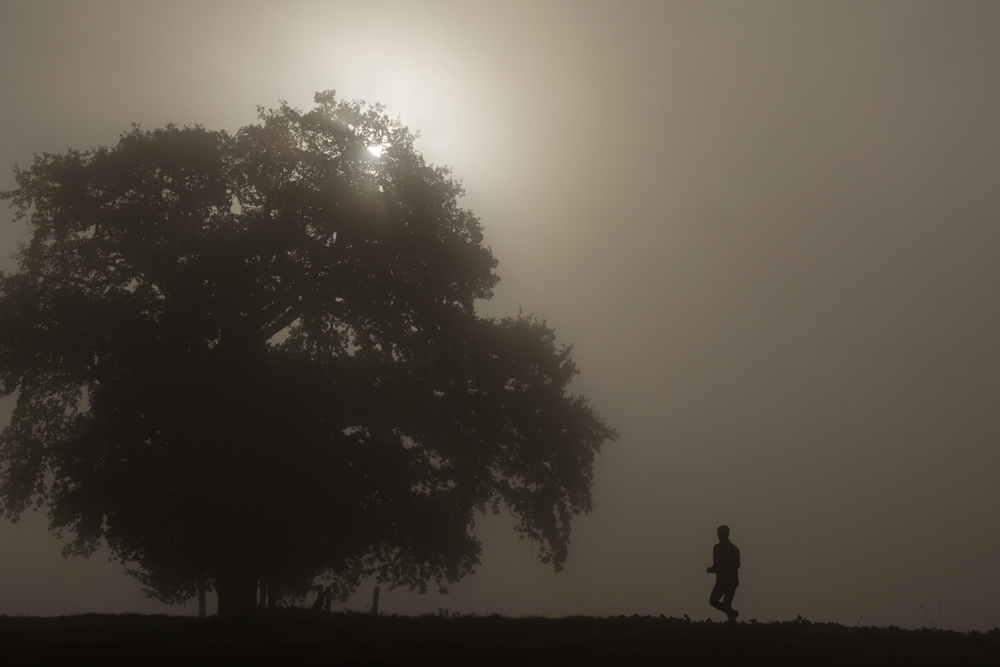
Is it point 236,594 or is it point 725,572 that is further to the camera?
point 236,594

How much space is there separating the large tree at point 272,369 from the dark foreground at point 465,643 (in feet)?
18.9

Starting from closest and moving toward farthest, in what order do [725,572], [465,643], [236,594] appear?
1. [465,643]
2. [725,572]
3. [236,594]

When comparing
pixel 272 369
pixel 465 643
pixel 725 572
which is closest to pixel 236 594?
pixel 272 369

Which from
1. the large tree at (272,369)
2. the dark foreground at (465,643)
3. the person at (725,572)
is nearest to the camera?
the dark foreground at (465,643)

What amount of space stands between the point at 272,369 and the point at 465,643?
1387cm

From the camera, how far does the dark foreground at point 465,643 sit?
14.2 metres

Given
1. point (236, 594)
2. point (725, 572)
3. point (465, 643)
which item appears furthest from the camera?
point (236, 594)

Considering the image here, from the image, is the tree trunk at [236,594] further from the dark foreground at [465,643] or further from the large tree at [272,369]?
the dark foreground at [465,643]

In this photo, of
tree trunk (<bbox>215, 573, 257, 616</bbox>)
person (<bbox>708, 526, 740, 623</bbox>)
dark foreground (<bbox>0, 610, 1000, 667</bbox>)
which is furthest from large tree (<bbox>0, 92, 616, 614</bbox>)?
person (<bbox>708, 526, 740, 623</bbox>)

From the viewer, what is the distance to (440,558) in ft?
99.0

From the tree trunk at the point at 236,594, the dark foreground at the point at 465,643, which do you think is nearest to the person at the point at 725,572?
the dark foreground at the point at 465,643

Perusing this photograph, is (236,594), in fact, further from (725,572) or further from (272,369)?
(725,572)

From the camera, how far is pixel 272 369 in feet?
88.4

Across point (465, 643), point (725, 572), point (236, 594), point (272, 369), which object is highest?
point (272, 369)
